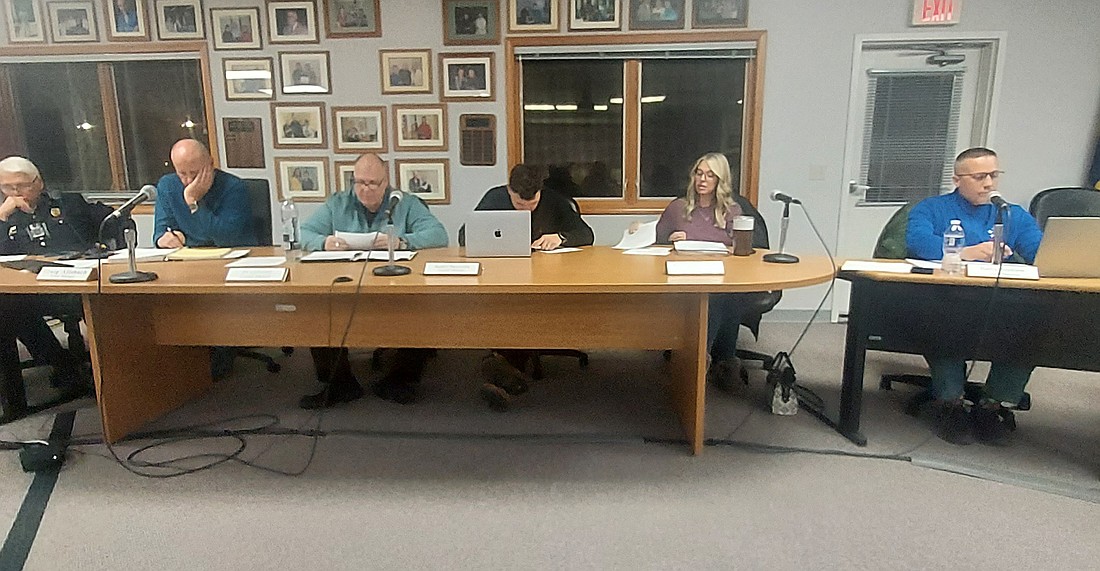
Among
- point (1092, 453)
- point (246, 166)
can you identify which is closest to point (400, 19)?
point (246, 166)

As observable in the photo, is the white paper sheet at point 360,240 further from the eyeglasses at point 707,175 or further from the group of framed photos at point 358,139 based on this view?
the group of framed photos at point 358,139

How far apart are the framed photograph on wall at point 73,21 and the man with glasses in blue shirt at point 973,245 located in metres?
4.72

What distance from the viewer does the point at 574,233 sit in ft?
9.47

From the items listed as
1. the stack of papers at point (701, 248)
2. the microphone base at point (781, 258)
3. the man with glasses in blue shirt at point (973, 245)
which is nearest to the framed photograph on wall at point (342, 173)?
the stack of papers at point (701, 248)

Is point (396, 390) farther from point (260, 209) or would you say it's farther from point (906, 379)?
point (906, 379)

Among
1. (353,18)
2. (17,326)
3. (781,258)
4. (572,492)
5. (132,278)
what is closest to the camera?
(572,492)

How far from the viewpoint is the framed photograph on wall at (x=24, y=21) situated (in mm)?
4008

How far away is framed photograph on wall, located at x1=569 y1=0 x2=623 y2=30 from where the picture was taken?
3781 mm

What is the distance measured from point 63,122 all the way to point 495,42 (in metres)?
2.98

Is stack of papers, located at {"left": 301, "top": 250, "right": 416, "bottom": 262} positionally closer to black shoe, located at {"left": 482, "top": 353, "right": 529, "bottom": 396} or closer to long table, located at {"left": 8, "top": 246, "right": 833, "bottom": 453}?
long table, located at {"left": 8, "top": 246, "right": 833, "bottom": 453}

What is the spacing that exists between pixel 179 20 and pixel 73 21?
0.70 metres

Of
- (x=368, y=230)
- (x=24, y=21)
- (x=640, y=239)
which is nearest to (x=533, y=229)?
(x=640, y=239)

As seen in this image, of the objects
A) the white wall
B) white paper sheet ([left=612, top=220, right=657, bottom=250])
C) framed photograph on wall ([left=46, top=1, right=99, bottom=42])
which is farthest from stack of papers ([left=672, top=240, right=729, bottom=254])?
framed photograph on wall ([left=46, top=1, right=99, bottom=42])

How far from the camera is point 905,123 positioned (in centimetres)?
387
